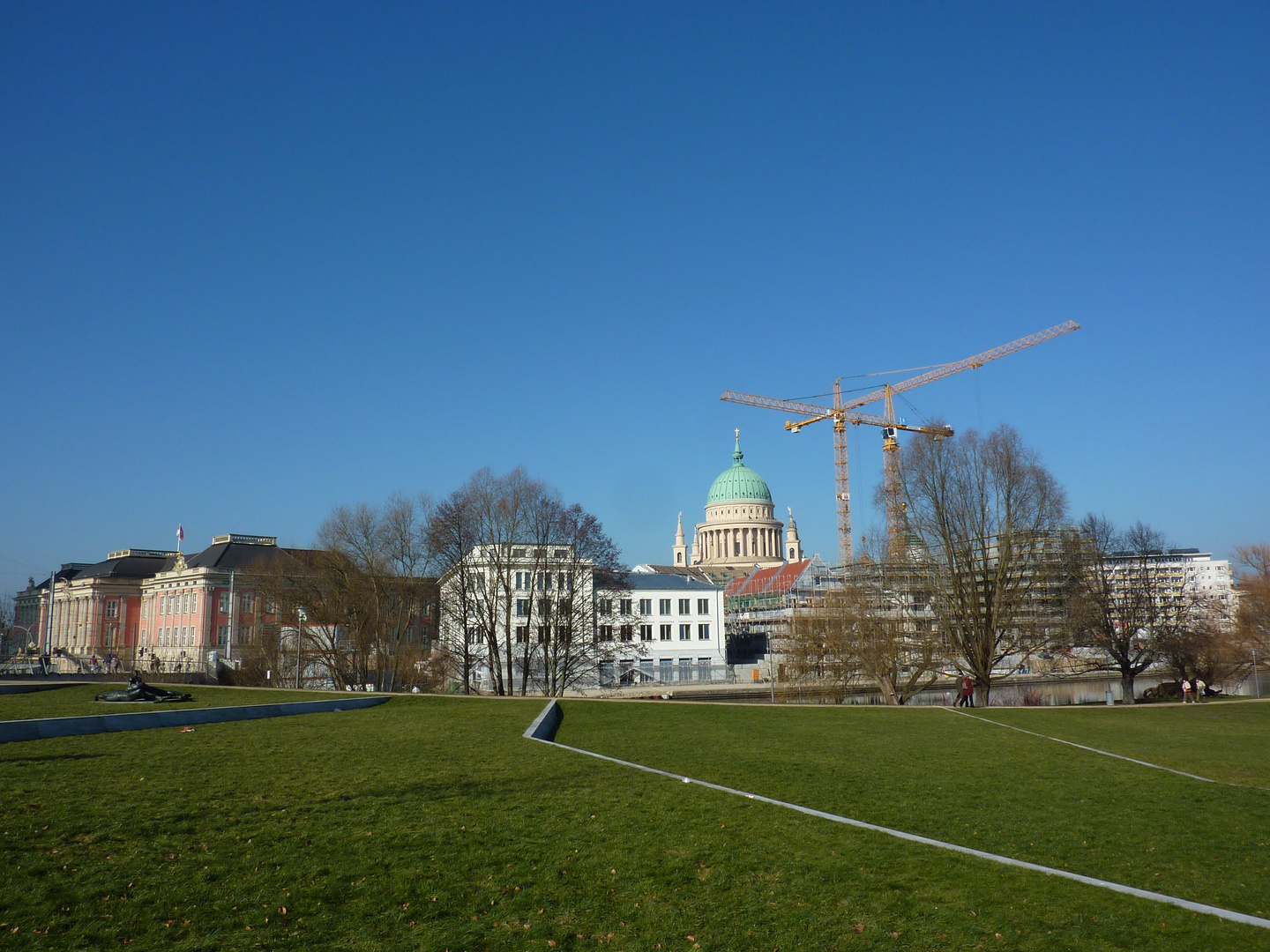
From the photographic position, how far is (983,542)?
4347 centimetres

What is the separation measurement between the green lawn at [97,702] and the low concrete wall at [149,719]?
905 millimetres

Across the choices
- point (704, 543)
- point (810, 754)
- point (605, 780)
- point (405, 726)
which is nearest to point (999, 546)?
point (810, 754)

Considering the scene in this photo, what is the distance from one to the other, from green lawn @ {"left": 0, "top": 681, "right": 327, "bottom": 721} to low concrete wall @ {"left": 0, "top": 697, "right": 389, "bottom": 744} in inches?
35.6

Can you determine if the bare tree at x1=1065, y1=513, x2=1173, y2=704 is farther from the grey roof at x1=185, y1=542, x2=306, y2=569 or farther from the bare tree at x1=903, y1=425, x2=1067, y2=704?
the grey roof at x1=185, y1=542, x2=306, y2=569

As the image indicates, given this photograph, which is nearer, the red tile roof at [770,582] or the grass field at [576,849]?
the grass field at [576,849]

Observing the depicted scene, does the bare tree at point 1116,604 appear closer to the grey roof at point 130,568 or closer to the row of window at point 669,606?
the row of window at point 669,606

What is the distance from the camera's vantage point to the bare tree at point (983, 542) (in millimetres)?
42812

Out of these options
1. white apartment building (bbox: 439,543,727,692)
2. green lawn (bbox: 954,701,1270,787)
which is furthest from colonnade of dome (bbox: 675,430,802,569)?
green lawn (bbox: 954,701,1270,787)

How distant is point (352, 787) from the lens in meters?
13.4

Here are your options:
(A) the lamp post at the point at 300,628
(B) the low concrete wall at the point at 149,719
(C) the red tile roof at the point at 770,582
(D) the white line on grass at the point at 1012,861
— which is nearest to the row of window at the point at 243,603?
(A) the lamp post at the point at 300,628

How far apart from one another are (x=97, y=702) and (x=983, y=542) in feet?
118

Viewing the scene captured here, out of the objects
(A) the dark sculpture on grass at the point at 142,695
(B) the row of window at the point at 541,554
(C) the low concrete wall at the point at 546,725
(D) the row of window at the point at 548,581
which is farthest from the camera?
(B) the row of window at the point at 541,554

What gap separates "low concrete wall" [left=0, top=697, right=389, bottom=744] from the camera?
1750 cm

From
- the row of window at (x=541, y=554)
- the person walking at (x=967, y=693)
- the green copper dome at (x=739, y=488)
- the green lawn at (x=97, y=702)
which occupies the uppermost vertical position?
the green copper dome at (x=739, y=488)
